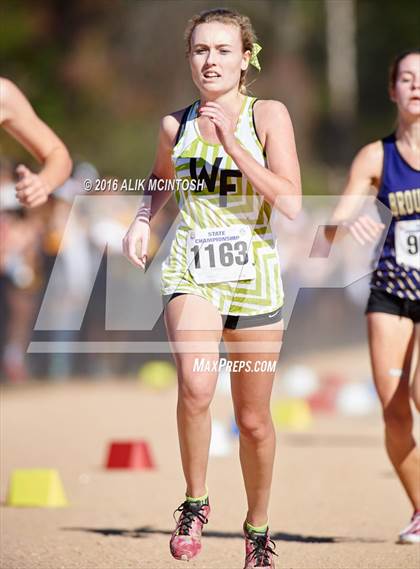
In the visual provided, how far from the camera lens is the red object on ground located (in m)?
9.42

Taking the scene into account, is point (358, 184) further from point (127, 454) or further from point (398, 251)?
point (127, 454)

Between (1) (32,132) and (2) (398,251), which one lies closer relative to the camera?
(1) (32,132)

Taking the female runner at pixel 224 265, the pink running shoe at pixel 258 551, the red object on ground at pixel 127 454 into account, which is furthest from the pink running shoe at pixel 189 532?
the red object on ground at pixel 127 454

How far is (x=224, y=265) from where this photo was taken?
557 cm

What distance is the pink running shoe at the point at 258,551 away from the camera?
18.3 ft

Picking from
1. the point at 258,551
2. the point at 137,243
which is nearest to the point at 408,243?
the point at 137,243

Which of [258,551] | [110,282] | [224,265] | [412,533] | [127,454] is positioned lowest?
[258,551]

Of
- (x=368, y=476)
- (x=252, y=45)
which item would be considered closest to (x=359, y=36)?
(x=368, y=476)

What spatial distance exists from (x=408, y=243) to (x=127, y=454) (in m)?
3.55

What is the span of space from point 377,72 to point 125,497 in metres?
37.0

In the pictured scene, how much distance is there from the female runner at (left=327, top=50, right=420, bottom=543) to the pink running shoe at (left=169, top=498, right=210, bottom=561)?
145cm

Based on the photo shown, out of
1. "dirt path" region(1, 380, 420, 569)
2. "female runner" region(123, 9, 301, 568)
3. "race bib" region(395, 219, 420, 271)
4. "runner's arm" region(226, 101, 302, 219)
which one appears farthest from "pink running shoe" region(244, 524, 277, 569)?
"race bib" region(395, 219, 420, 271)

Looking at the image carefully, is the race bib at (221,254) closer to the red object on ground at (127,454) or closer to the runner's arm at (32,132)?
the runner's arm at (32,132)

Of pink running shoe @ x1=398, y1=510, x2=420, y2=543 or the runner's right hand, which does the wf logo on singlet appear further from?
the runner's right hand
